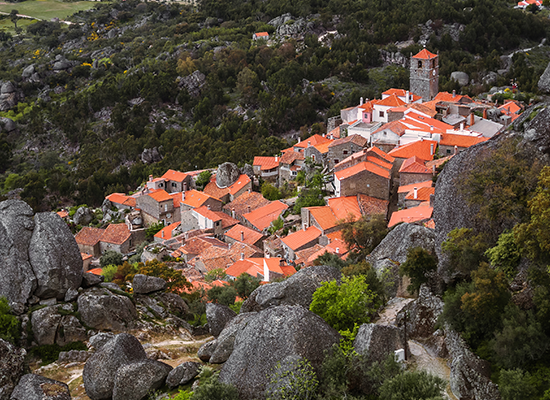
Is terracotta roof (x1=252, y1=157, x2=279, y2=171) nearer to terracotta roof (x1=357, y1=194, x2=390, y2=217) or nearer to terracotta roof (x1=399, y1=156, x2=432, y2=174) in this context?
terracotta roof (x1=357, y1=194, x2=390, y2=217)

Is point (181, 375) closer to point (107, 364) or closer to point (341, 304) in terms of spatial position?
point (107, 364)

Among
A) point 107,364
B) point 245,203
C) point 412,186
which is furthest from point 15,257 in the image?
point 245,203

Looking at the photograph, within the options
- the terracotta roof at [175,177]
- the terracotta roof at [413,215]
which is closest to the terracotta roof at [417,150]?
the terracotta roof at [413,215]

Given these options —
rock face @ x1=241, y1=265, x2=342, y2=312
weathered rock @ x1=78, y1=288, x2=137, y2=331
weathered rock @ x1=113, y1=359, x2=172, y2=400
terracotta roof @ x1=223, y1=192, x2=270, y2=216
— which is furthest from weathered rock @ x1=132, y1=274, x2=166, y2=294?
terracotta roof @ x1=223, y1=192, x2=270, y2=216

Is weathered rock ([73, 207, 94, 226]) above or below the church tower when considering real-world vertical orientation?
below

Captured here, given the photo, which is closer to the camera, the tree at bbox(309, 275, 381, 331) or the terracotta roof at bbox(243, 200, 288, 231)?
the tree at bbox(309, 275, 381, 331)

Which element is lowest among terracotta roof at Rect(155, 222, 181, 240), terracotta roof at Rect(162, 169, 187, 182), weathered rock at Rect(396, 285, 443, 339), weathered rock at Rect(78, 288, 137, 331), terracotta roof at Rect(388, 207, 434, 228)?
terracotta roof at Rect(155, 222, 181, 240)

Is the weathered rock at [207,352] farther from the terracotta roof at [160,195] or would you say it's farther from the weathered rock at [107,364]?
the terracotta roof at [160,195]
